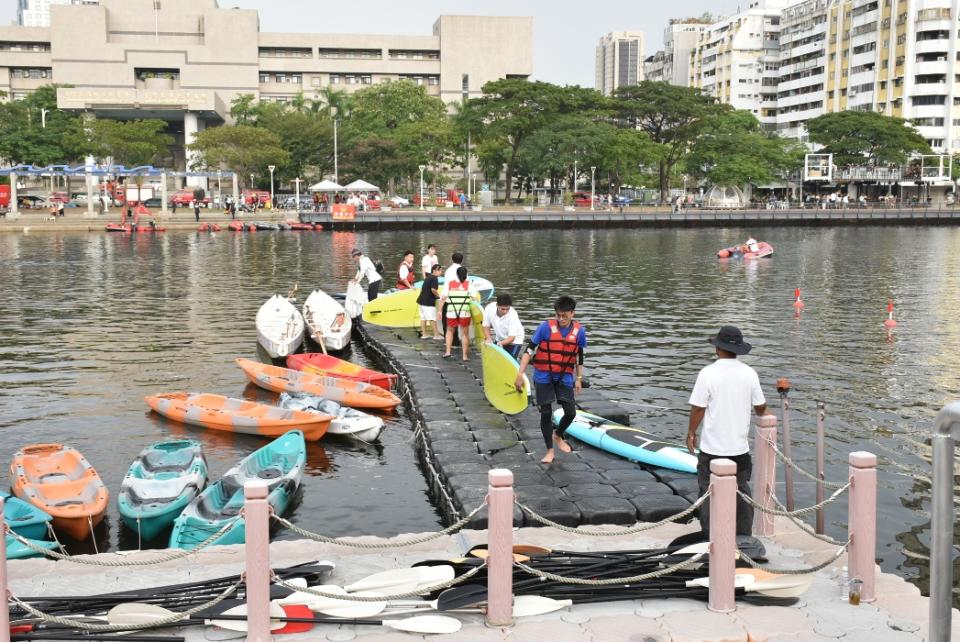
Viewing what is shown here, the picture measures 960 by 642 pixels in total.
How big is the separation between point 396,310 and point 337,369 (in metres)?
5.99

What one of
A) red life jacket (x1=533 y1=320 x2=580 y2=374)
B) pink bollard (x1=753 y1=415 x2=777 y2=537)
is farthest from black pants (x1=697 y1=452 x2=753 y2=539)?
red life jacket (x1=533 y1=320 x2=580 y2=374)

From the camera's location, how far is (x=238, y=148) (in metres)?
87.1

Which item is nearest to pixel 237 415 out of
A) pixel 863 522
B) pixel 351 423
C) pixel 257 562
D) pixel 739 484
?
pixel 351 423

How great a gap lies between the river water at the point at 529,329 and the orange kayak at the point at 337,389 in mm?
481

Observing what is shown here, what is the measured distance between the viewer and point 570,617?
7.74 meters

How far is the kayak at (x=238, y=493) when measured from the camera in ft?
38.4

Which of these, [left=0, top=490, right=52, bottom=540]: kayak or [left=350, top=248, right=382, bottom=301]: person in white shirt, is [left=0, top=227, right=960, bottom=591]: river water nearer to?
[left=0, top=490, right=52, bottom=540]: kayak

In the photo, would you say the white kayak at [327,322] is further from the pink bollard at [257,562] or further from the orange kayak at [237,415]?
the pink bollard at [257,562]

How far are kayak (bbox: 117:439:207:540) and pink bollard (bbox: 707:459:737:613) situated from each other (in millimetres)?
7660

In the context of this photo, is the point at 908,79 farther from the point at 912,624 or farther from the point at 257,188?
the point at 912,624

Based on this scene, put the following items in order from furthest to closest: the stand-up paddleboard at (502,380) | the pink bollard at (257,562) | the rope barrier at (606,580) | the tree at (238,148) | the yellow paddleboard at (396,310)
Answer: the tree at (238,148), the yellow paddleboard at (396,310), the stand-up paddleboard at (502,380), the rope barrier at (606,580), the pink bollard at (257,562)

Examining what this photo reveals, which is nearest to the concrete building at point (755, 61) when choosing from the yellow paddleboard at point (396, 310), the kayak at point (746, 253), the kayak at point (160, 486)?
the kayak at point (746, 253)

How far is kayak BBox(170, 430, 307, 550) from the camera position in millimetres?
11711

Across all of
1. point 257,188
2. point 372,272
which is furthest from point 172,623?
point 257,188
